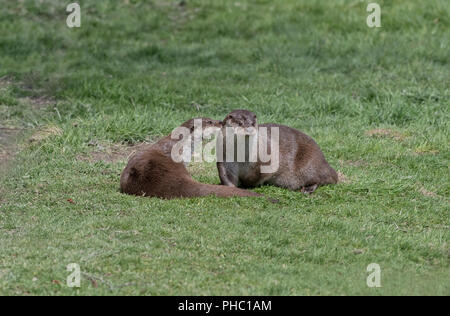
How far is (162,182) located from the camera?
6133 mm

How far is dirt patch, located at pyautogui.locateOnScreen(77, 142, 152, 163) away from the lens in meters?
7.58

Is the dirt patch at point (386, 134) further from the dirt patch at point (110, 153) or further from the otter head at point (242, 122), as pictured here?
the otter head at point (242, 122)

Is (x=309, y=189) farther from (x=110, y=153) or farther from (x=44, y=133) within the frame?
(x=44, y=133)

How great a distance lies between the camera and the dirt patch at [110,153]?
758cm

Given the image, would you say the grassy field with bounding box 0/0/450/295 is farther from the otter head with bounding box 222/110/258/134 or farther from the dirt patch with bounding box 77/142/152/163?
the otter head with bounding box 222/110/258/134

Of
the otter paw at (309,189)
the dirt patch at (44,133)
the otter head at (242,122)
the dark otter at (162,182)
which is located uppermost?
the otter head at (242,122)

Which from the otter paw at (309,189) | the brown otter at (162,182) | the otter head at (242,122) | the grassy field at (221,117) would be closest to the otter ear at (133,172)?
the brown otter at (162,182)

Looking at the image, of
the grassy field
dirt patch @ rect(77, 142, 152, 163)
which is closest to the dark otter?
the grassy field

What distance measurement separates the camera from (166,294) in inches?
169

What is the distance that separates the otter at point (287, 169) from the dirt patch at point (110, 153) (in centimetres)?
147

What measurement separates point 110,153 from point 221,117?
1.86 meters

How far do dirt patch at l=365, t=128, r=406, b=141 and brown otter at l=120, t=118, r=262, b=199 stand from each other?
280 cm

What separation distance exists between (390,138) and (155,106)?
309 centimetres
